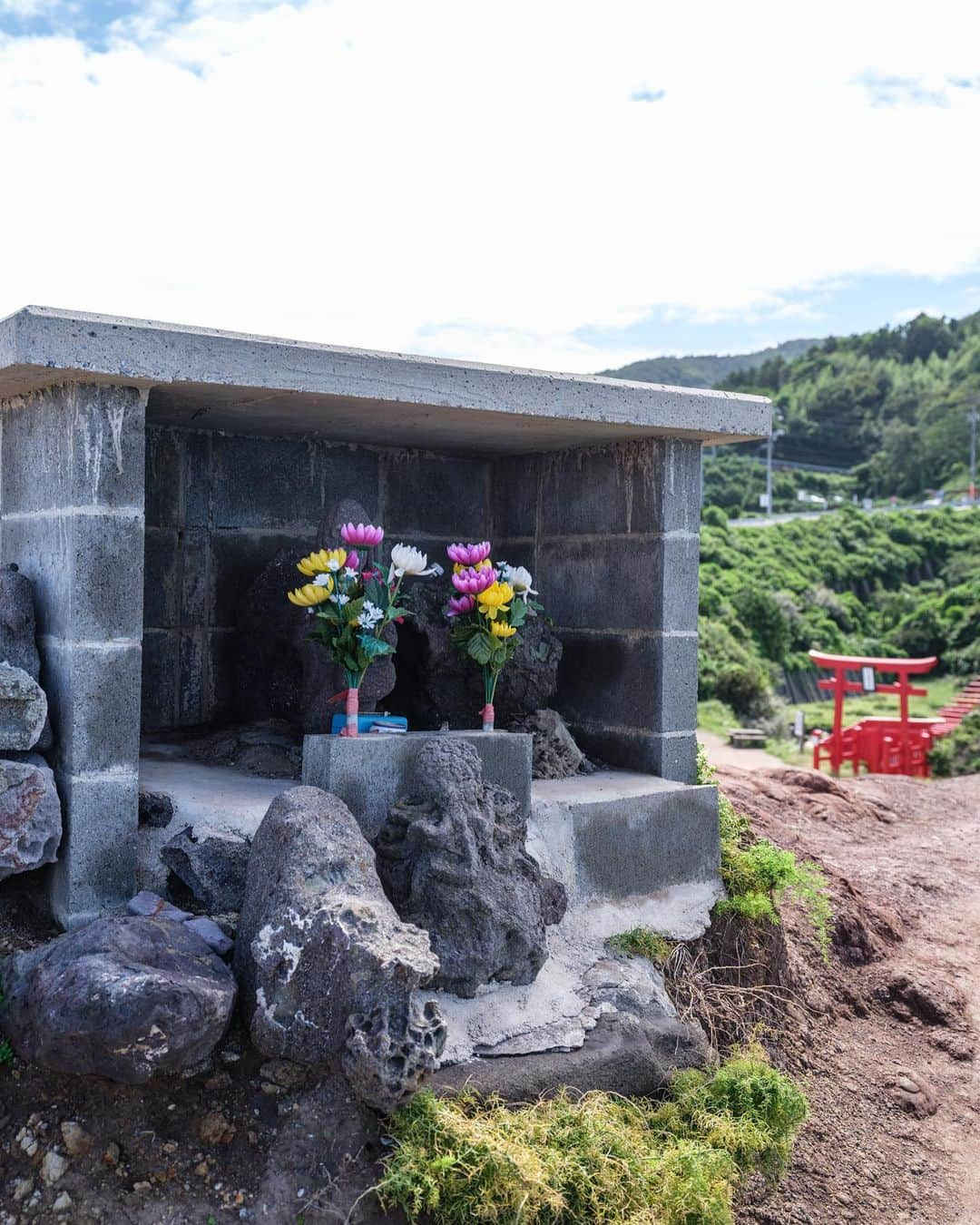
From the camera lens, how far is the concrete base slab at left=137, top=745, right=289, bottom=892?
4727mm

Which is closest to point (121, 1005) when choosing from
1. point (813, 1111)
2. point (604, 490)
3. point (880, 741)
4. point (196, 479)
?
point (813, 1111)

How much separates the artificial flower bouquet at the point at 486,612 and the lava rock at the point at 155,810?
1.34 meters

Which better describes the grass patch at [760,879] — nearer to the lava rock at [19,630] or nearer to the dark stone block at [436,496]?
the dark stone block at [436,496]

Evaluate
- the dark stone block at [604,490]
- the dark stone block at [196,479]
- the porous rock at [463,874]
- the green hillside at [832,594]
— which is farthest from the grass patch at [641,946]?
the green hillside at [832,594]

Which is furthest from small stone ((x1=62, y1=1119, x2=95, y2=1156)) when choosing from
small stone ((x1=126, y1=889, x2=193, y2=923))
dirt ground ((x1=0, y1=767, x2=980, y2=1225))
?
small stone ((x1=126, y1=889, x2=193, y2=923))

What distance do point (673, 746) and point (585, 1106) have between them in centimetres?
218

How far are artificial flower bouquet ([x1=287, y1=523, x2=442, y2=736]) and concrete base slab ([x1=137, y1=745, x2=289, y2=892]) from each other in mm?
491

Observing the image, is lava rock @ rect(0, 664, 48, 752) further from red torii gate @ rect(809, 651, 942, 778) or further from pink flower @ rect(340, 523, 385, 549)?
red torii gate @ rect(809, 651, 942, 778)

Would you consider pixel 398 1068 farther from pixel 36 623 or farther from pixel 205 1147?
pixel 36 623

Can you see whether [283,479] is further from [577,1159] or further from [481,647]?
[577,1159]

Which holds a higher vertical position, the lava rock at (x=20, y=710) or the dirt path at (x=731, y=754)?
the lava rock at (x=20, y=710)

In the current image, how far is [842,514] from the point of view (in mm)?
42000

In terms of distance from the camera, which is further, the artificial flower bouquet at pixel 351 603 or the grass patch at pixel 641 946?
the grass patch at pixel 641 946

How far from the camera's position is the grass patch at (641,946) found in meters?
5.22
